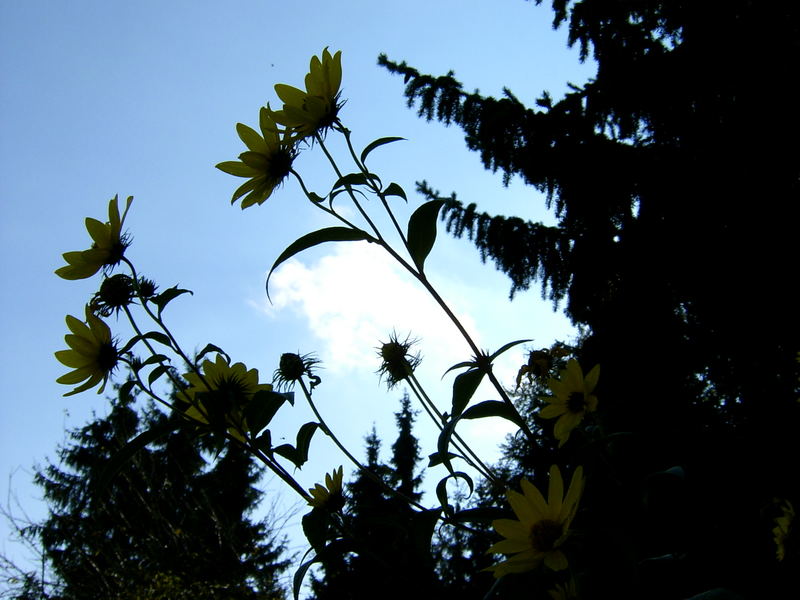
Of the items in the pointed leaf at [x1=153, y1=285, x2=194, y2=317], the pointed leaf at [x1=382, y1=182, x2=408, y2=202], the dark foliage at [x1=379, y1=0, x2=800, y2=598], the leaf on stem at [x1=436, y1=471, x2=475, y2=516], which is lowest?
the leaf on stem at [x1=436, y1=471, x2=475, y2=516]

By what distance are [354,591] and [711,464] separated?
5.11 meters

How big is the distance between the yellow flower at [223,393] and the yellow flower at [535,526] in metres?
0.34

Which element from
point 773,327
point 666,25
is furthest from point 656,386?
point 666,25

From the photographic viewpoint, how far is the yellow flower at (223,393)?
0.77 m

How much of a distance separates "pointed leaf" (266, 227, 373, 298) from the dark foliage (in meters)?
2.84

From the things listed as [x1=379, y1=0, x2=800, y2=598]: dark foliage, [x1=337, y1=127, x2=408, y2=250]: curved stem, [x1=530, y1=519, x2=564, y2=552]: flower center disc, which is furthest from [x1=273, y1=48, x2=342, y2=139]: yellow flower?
[x1=379, y1=0, x2=800, y2=598]: dark foliage

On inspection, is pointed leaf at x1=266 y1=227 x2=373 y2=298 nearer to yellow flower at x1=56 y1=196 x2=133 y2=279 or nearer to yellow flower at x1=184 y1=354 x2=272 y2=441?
yellow flower at x1=184 y1=354 x2=272 y2=441

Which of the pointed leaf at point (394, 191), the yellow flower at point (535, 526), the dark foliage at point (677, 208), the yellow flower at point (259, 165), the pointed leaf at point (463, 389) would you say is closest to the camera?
the yellow flower at point (535, 526)

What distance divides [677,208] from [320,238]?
12.9ft

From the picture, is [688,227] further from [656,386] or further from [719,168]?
[656,386]

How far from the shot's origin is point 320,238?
2.57 feet

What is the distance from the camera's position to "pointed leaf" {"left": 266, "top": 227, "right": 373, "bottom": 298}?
773 millimetres

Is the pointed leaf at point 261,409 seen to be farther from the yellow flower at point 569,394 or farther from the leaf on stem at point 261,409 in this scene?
the yellow flower at point 569,394

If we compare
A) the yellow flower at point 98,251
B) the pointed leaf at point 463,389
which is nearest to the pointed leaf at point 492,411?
the pointed leaf at point 463,389
